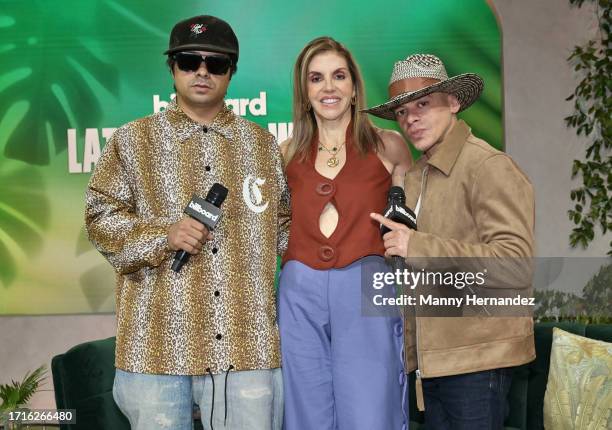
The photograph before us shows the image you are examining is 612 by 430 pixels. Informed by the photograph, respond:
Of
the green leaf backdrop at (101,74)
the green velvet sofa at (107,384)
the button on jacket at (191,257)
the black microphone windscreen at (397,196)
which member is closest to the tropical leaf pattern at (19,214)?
the green leaf backdrop at (101,74)

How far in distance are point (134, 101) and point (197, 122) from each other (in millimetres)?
2641

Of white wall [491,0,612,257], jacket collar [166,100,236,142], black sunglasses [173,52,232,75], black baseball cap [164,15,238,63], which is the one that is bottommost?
jacket collar [166,100,236,142]

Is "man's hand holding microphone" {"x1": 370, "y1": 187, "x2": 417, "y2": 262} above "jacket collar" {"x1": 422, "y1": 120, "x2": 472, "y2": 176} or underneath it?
underneath

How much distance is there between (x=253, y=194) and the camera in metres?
2.71

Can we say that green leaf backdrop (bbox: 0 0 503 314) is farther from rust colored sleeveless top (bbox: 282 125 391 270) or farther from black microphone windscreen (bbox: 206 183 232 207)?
black microphone windscreen (bbox: 206 183 232 207)

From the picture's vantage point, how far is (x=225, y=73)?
2.73 metres

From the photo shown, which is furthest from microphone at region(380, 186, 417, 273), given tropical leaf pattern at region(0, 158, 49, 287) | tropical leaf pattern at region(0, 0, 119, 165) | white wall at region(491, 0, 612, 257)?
tropical leaf pattern at region(0, 158, 49, 287)

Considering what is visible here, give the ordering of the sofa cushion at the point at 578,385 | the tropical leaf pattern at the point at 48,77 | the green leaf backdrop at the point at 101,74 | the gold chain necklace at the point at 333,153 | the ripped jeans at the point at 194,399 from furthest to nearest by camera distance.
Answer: the tropical leaf pattern at the point at 48,77
the green leaf backdrop at the point at 101,74
the sofa cushion at the point at 578,385
the gold chain necklace at the point at 333,153
the ripped jeans at the point at 194,399

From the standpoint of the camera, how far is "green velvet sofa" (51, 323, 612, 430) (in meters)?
3.60

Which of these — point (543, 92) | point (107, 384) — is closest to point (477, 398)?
point (107, 384)

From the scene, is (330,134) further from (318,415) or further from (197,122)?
(318,415)

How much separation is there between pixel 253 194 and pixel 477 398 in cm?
104

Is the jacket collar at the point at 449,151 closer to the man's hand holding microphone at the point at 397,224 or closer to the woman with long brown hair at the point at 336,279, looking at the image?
the man's hand holding microphone at the point at 397,224

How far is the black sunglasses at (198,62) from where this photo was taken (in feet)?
8.77
